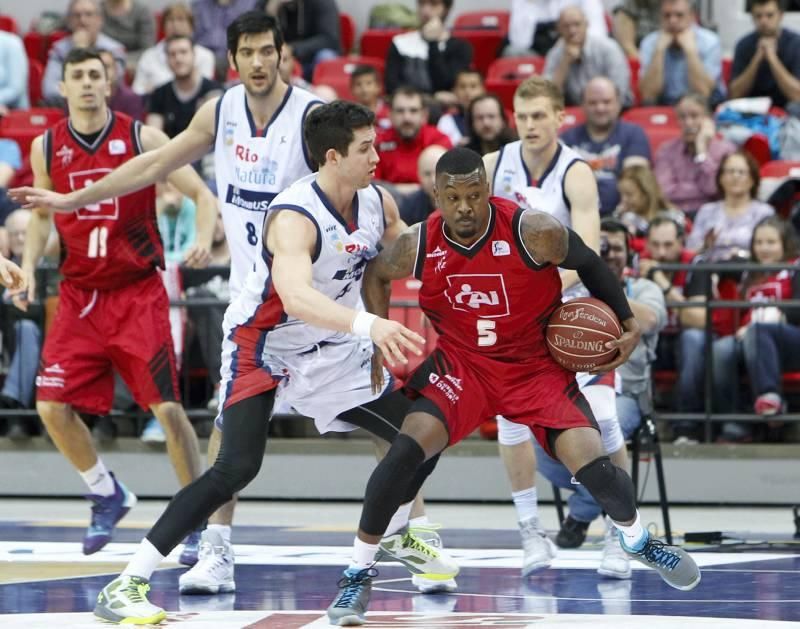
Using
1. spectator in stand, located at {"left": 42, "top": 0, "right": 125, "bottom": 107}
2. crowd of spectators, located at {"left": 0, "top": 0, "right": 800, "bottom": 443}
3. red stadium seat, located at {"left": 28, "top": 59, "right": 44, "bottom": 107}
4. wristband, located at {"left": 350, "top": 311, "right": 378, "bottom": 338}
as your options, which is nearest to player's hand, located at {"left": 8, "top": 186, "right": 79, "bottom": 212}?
wristband, located at {"left": 350, "top": 311, "right": 378, "bottom": 338}

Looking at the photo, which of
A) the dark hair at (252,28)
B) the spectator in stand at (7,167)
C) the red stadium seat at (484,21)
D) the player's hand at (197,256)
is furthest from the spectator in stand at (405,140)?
the dark hair at (252,28)

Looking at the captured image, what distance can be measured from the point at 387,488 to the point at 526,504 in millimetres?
1648

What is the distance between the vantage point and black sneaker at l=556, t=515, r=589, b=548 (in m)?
8.00

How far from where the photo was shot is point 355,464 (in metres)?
10.3

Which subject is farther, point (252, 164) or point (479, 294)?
point (252, 164)

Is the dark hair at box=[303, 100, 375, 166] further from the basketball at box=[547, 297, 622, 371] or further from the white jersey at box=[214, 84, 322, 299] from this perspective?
the basketball at box=[547, 297, 622, 371]

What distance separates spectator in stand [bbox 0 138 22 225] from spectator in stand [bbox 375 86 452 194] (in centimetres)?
278

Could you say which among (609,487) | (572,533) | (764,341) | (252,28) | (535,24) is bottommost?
(572,533)

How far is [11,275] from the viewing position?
6.46m

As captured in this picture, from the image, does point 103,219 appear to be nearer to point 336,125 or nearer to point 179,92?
point 336,125

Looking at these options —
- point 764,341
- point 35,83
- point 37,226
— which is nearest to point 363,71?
point 35,83

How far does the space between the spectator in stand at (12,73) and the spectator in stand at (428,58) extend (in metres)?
3.26

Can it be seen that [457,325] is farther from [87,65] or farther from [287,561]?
[87,65]

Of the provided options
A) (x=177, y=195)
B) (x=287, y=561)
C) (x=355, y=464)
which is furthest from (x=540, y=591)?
(x=177, y=195)
